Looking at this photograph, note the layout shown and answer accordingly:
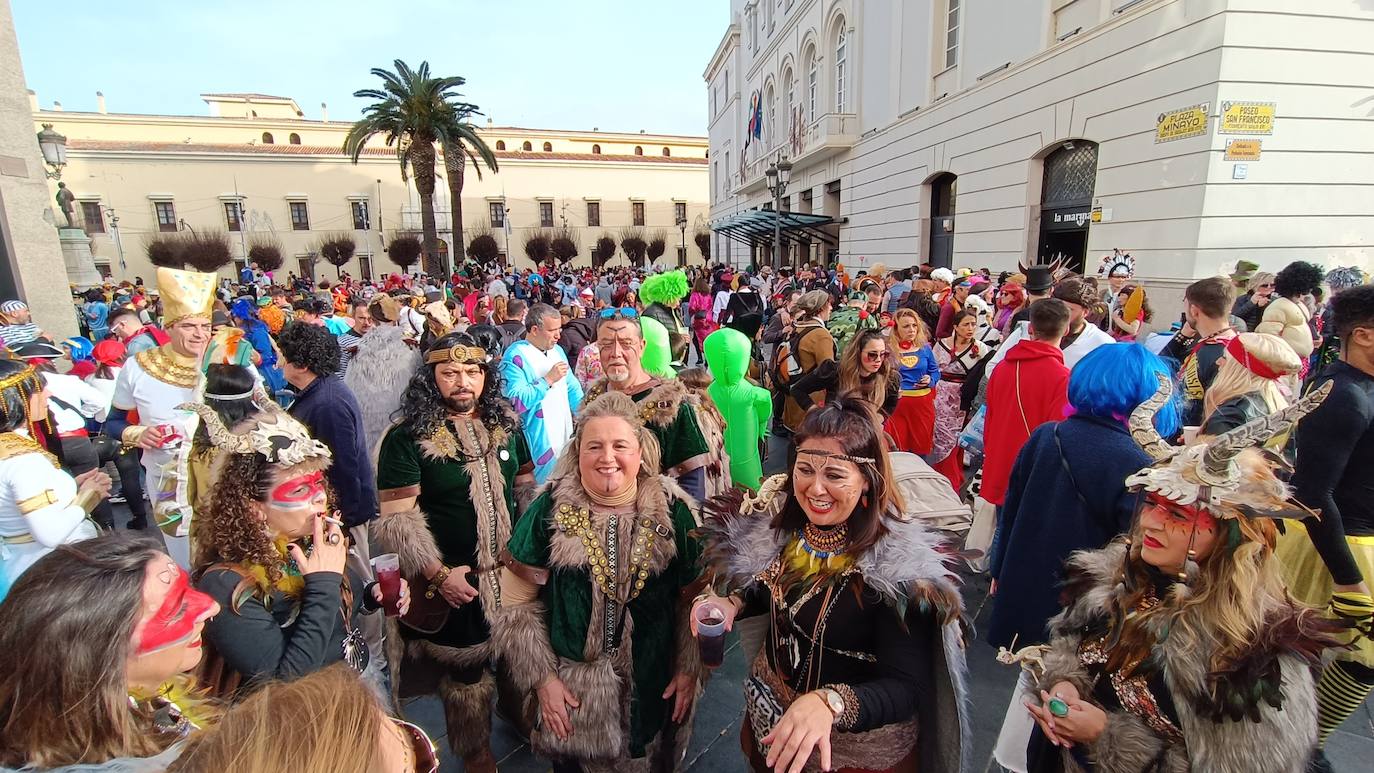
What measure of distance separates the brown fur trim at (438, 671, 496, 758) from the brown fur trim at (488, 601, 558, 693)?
60 cm

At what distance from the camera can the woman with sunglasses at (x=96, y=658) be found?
1.11m

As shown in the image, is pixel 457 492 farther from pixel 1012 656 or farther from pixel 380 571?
pixel 1012 656

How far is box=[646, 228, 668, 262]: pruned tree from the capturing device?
2174 inches

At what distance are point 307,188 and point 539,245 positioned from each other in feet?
58.2

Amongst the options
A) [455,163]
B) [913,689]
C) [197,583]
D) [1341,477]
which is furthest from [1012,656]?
[455,163]

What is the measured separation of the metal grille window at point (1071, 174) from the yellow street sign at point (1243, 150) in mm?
2232

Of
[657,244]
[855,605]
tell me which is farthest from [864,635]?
[657,244]

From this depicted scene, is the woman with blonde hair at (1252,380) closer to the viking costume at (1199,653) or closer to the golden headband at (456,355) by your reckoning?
the viking costume at (1199,653)

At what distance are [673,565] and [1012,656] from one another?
3.73ft

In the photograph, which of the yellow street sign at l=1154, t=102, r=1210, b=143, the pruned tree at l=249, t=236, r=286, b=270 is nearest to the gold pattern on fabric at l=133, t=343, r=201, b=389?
the yellow street sign at l=1154, t=102, r=1210, b=143

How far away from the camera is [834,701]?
1.54 m

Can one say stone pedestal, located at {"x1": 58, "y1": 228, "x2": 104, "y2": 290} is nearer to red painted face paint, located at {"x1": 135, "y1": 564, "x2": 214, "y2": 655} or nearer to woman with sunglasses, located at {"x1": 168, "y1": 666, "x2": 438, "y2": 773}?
red painted face paint, located at {"x1": 135, "y1": 564, "x2": 214, "y2": 655}

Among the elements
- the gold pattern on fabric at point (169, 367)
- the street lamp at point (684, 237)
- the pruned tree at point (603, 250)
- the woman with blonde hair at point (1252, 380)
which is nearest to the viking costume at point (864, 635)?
the woman with blonde hair at point (1252, 380)

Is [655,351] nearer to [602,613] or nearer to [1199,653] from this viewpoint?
[602,613]
